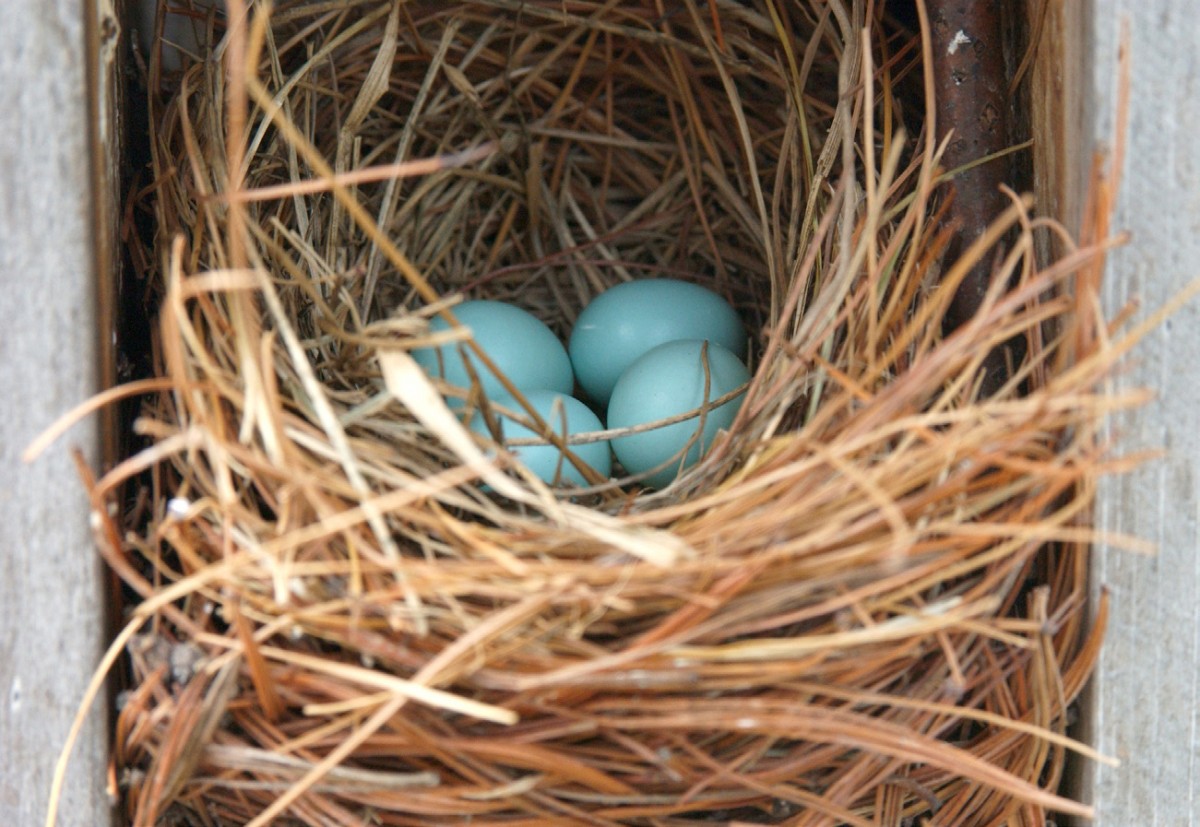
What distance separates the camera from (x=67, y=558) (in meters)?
0.66

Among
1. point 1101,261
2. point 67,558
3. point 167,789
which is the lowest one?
point 167,789

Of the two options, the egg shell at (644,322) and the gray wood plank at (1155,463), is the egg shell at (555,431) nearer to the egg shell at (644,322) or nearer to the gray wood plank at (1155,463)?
A: the egg shell at (644,322)

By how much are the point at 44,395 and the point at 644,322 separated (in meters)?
0.49

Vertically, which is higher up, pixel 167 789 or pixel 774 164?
pixel 774 164

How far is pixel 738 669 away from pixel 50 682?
0.39 m

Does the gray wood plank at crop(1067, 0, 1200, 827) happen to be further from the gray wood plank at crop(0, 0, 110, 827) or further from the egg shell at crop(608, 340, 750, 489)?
the gray wood plank at crop(0, 0, 110, 827)

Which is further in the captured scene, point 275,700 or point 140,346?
point 140,346

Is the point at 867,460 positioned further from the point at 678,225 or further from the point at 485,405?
the point at 678,225

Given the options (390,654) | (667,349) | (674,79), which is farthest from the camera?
(674,79)

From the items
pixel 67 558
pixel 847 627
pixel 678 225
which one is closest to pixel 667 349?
pixel 678 225

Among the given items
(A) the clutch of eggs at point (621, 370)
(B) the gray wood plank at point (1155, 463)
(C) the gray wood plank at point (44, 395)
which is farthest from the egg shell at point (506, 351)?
(B) the gray wood plank at point (1155, 463)

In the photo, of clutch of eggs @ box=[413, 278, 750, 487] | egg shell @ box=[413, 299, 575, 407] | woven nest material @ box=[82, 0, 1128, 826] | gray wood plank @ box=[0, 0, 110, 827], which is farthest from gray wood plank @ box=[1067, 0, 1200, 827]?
gray wood plank @ box=[0, 0, 110, 827]

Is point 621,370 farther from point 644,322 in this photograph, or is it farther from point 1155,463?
point 1155,463

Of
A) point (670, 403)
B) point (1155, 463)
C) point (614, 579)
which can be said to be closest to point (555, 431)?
point (670, 403)
